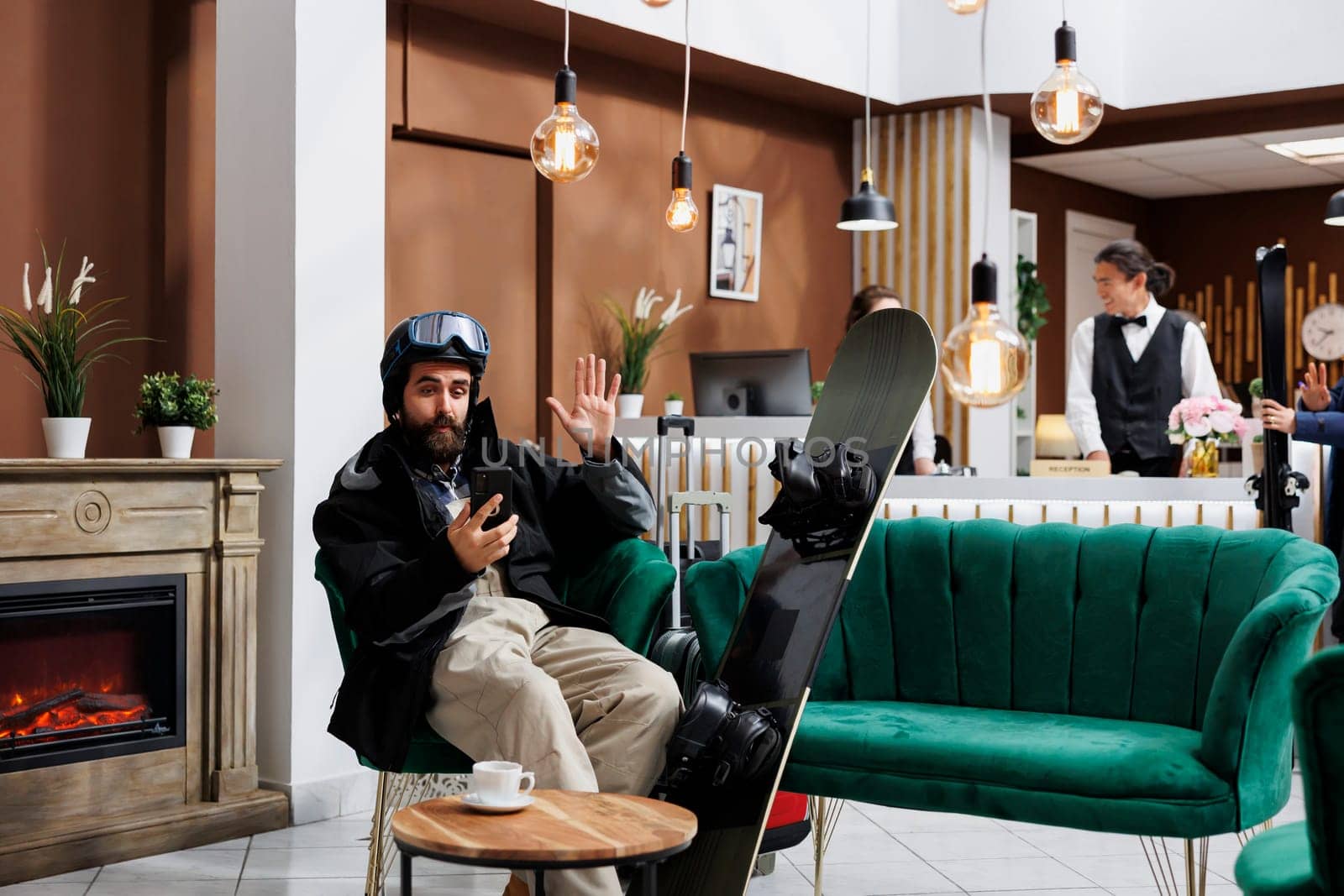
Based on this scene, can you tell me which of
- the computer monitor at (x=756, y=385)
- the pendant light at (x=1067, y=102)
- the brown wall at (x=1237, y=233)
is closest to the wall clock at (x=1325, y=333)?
the brown wall at (x=1237, y=233)

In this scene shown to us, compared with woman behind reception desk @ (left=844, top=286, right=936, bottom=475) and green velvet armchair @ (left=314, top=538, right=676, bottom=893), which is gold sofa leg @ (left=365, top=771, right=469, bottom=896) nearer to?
green velvet armchair @ (left=314, top=538, right=676, bottom=893)

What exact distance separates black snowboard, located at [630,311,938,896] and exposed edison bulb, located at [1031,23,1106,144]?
2.68ft

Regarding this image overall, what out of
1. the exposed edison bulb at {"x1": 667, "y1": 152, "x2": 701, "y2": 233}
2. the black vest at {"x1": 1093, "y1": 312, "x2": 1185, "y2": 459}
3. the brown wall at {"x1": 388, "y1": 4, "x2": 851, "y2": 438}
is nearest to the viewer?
the exposed edison bulb at {"x1": 667, "y1": 152, "x2": 701, "y2": 233}

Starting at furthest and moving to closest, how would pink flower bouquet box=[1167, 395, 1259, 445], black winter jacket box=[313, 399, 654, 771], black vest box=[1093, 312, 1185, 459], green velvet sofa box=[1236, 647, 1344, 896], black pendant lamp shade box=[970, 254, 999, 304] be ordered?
black vest box=[1093, 312, 1185, 459], pink flower bouquet box=[1167, 395, 1259, 445], black pendant lamp shade box=[970, 254, 999, 304], black winter jacket box=[313, 399, 654, 771], green velvet sofa box=[1236, 647, 1344, 896]

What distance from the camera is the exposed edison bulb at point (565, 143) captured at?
3.80 m

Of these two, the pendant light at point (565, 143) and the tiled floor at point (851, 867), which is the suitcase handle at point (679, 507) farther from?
the pendant light at point (565, 143)

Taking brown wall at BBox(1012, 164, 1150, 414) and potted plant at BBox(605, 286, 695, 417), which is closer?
potted plant at BBox(605, 286, 695, 417)

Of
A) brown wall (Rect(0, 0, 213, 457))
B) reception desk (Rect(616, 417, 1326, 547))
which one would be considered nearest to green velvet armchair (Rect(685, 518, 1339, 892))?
reception desk (Rect(616, 417, 1326, 547))

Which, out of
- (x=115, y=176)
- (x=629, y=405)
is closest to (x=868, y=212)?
(x=629, y=405)

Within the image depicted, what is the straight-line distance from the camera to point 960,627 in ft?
10.7

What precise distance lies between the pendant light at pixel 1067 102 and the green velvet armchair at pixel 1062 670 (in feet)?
3.67

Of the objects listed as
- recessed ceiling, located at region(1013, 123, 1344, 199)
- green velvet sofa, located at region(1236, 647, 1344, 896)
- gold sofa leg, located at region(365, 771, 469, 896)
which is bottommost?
gold sofa leg, located at region(365, 771, 469, 896)

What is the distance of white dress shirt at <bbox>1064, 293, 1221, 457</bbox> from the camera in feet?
18.1

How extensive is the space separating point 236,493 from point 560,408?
132cm
